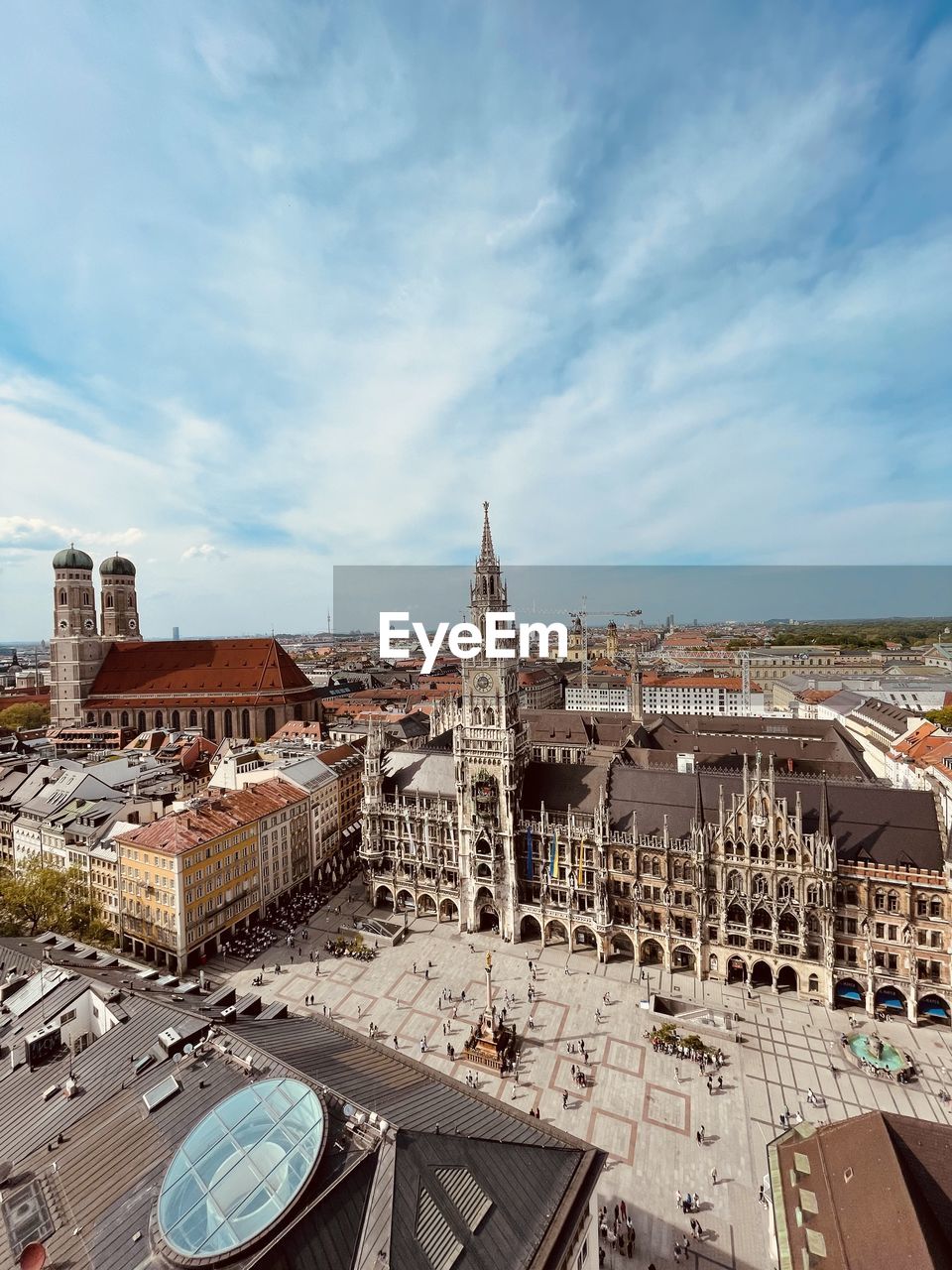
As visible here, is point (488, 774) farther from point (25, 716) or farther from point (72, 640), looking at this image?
point (25, 716)

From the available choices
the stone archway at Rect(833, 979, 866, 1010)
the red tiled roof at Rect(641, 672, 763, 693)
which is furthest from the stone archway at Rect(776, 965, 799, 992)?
the red tiled roof at Rect(641, 672, 763, 693)

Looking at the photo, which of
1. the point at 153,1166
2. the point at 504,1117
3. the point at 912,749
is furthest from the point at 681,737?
the point at 153,1166

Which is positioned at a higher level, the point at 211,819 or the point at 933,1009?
the point at 211,819

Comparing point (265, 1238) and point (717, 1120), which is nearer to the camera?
point (265, 1238)

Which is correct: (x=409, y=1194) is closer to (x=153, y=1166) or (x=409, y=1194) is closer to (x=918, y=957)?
(x=153, y=1166)

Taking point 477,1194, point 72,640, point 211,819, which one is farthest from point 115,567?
point 477,1194
